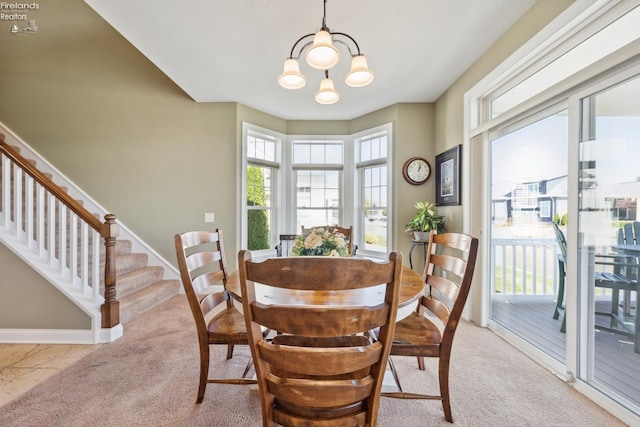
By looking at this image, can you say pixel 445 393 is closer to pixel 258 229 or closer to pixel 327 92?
pixel 327 92

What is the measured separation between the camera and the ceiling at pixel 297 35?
6.33 ft

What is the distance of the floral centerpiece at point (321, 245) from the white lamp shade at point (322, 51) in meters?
1.08

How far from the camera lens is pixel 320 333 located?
0.82 m

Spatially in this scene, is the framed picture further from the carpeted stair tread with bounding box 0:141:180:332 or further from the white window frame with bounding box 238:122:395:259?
the carpeted stair tread with bounding box 0:141:180:332

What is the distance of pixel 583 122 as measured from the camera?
1.71 metres

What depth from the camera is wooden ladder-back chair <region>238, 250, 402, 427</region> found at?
79 cm

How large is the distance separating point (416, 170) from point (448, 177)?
0.51m

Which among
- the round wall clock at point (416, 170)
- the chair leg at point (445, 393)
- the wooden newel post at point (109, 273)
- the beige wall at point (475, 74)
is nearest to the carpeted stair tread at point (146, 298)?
the wooden newel post at point (109, 273)

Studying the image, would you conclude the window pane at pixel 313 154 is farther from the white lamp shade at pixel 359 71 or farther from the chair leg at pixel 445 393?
the chair leg at pixel 445 393

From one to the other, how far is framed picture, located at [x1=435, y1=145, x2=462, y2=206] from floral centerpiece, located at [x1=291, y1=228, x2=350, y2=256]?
1.85m

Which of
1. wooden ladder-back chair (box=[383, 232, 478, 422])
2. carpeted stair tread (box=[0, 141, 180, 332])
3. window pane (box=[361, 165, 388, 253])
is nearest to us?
wooden ladder-back chair (box=[383, 232, 478, 422])

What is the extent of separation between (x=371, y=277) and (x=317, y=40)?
1417mm

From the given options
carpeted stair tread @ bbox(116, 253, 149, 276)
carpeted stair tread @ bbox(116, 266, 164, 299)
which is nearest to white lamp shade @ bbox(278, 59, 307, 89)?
carpeted stair tread @ bbox(116, 266, 164, 299)

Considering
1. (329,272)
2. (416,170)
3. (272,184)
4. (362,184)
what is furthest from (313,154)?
(329,272)
